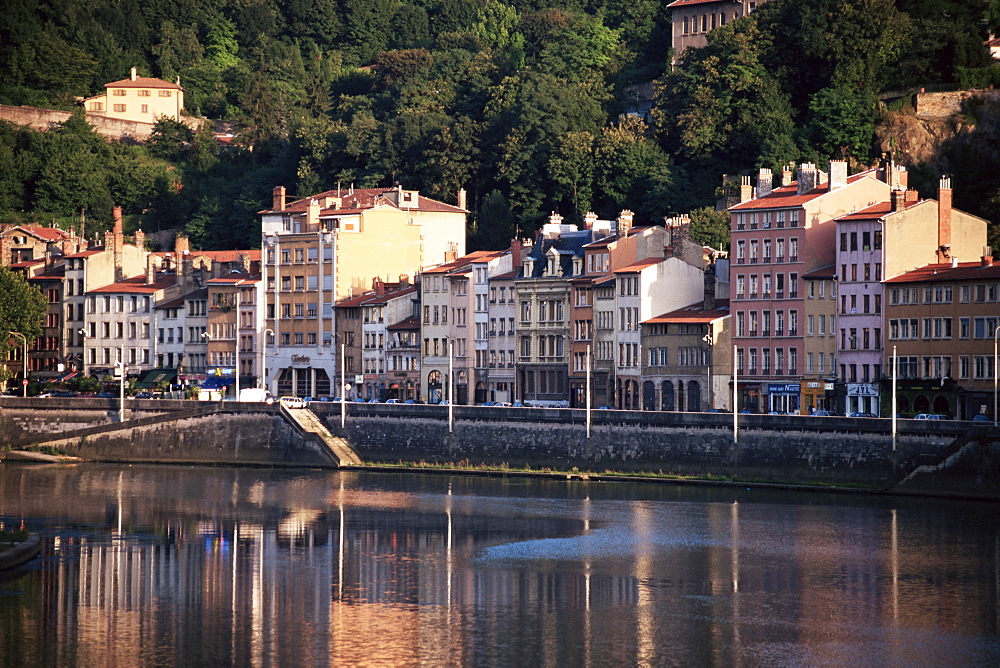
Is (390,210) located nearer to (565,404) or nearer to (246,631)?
(565,404)

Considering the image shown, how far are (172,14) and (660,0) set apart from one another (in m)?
54.5

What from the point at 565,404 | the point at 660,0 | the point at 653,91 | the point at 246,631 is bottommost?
the point at 246,631

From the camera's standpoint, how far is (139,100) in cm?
17700

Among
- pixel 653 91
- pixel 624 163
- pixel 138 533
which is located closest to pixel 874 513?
pixel 138 533

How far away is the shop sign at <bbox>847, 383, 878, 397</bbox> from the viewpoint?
92188 millimetres

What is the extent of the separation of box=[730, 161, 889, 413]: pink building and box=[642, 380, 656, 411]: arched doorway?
4605 millimetres

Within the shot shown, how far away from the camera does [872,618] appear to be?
56.0m

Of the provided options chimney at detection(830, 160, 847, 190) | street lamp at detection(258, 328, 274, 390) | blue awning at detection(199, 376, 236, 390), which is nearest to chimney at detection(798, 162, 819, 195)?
chimney at detection(830, 160, 847, 190)

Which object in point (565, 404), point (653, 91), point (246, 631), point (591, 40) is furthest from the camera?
point (591, 40)

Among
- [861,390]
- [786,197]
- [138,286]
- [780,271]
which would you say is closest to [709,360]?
[780,271]

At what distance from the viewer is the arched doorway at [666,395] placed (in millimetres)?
99688

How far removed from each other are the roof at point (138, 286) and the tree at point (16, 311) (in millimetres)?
4270

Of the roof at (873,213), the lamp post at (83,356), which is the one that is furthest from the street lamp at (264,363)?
the roof at (873,213)

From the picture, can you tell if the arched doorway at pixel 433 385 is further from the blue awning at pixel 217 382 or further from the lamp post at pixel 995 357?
the lamp post at pixel 995 357
